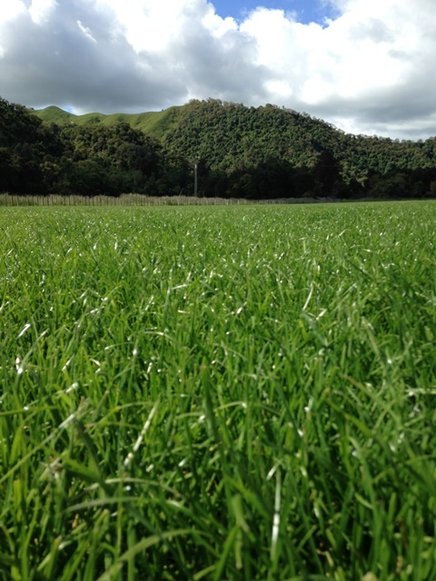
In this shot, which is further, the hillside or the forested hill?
the hillside

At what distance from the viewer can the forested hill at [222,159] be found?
253 feet

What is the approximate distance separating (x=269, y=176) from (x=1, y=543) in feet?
315

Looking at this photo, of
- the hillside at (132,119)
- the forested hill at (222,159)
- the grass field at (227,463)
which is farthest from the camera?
the hillside at (132,119)

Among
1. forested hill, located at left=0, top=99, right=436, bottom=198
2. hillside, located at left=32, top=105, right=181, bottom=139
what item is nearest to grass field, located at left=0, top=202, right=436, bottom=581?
forested hill, located at left=0, top=99, right=436, bottom=198

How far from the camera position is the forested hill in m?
77.1

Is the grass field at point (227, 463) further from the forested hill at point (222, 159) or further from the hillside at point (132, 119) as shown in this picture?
the hillside at point (132, 119)

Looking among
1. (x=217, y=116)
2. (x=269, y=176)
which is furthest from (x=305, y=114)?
(x=269, y=176)

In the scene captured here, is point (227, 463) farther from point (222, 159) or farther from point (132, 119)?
point (132, 119)

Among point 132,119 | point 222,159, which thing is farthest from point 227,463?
point 132,119

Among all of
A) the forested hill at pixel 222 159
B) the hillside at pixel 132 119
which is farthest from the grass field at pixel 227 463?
the hillside at pixel 132 119

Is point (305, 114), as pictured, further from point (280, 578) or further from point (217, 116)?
point (280, 578)

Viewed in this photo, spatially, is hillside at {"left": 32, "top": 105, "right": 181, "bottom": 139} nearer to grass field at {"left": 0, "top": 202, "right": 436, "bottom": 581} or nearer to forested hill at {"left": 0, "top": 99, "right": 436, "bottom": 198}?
forested hill at {"left": 0, "top": 99, "right": 436, "bottom": 198}

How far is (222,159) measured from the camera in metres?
129

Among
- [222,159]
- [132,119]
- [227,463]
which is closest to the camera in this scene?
[227,463]
